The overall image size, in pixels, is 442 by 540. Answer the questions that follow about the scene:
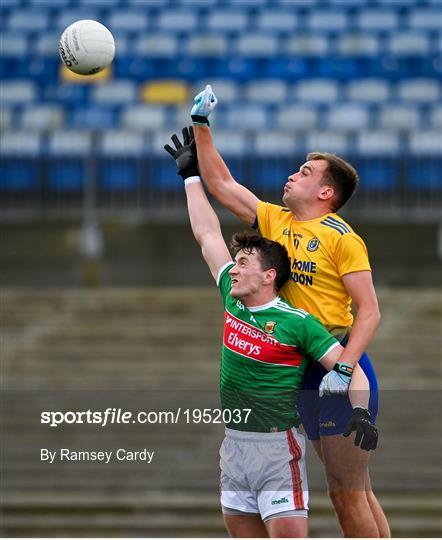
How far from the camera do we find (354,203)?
15.1 meters

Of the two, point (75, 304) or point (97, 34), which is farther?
point (75, 304)

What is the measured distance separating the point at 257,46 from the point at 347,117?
2.21 m

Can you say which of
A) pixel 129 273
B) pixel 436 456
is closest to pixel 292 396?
pixel 436 456

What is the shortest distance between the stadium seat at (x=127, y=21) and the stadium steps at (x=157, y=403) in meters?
5.96

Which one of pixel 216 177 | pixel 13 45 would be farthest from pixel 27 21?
pixel 216 177

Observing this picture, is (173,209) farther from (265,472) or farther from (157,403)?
(265,472)

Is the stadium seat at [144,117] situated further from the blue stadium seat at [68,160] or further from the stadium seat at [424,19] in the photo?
the stadium seat at [424,19]

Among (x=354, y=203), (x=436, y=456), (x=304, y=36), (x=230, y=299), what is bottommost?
(x=436, y=456)

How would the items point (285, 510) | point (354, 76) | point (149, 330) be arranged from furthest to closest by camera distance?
point (354, 76), point (149, 330), point (285, 510)

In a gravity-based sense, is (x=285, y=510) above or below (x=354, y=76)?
below

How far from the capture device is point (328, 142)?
1548 centimetres

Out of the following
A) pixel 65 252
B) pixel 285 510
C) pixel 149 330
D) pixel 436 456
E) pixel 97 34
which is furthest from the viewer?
pixel 65 252

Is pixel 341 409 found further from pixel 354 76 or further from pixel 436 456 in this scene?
pixel 354 76

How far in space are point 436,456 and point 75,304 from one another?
4727mm
